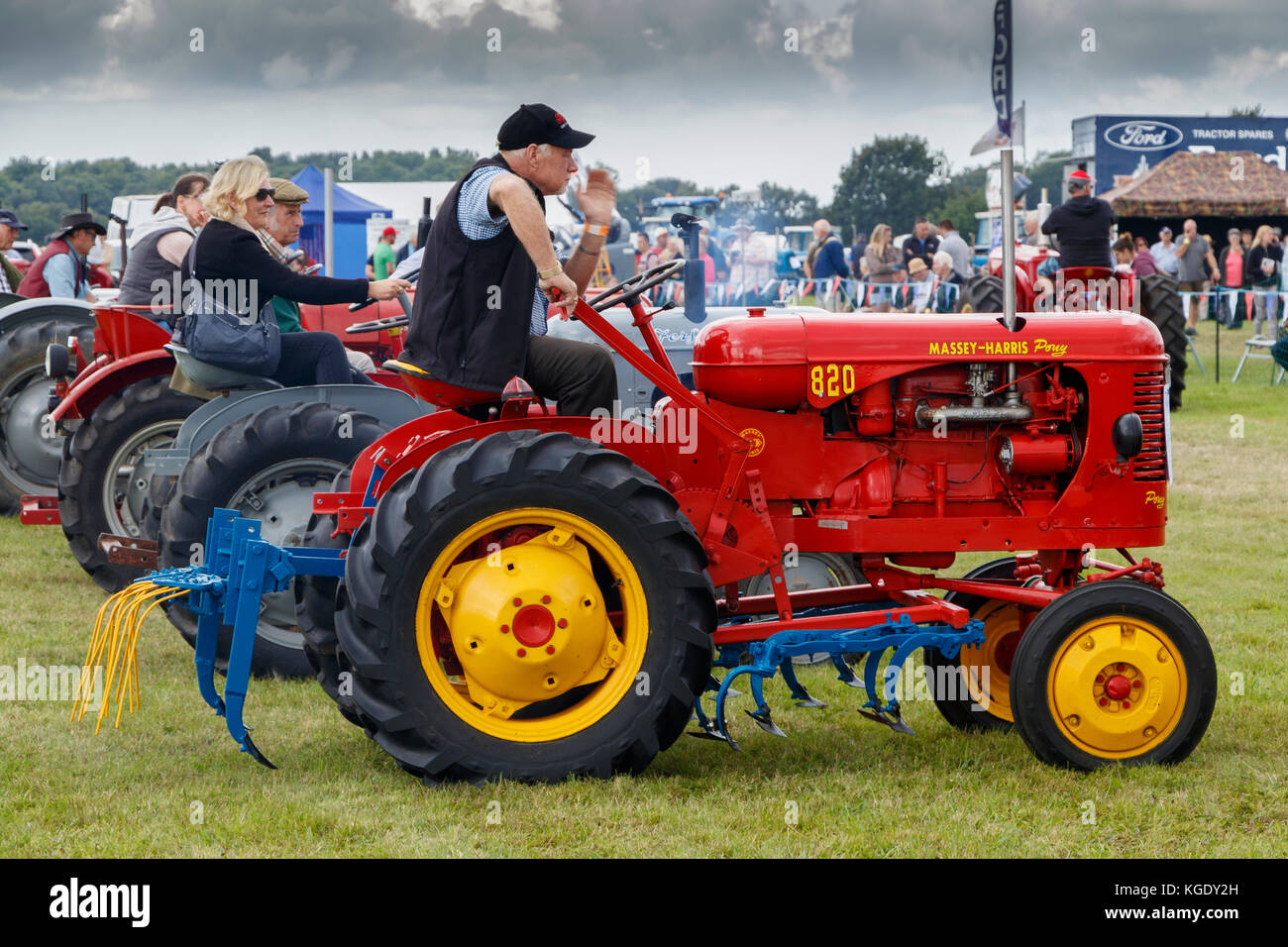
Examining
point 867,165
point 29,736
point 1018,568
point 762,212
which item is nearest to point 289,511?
point 29,736

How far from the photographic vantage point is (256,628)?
14.8 ft

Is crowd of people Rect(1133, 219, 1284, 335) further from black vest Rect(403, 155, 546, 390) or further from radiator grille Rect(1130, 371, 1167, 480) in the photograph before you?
black vest Rect(403, 155, 546, 390)

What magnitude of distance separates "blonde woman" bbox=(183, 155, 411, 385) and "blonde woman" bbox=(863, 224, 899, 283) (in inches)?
580

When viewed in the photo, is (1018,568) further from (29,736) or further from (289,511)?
(29,736)

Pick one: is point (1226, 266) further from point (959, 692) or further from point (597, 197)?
point (597, 197)

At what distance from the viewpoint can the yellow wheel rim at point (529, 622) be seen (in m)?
4.26

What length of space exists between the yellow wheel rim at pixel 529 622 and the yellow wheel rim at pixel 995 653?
1352mm

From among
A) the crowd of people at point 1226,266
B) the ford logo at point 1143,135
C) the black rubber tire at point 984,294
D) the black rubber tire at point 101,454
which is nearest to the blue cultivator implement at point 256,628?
the black rubber tire at point 101,454

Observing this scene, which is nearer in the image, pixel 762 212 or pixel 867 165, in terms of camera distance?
pixel 762 212

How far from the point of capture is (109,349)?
775cm

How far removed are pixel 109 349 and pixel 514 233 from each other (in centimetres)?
409

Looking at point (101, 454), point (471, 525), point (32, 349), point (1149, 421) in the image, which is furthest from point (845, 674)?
point (32, 349)

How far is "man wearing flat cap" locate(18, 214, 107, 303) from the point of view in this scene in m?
11.7

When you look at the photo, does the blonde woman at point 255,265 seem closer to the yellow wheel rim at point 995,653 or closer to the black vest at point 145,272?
the black vest at point 145,272
